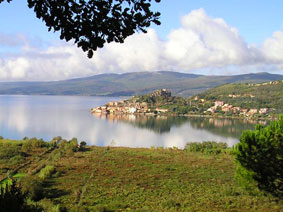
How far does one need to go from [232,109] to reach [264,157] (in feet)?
249

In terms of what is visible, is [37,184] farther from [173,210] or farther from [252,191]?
[252,191]

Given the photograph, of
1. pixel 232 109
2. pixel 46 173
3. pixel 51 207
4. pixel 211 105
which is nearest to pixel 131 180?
pixel 46 173

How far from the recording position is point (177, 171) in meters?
20.2

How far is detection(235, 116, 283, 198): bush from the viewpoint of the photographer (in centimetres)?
1189

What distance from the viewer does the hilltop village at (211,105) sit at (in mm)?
82625

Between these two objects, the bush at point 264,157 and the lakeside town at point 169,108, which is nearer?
the bush at point 264,157

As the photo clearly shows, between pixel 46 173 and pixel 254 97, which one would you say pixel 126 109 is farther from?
pixel 46 173

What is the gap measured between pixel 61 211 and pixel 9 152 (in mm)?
14310

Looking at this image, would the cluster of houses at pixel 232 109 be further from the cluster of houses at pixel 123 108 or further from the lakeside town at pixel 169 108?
the cluster of houses at pixel 123 108

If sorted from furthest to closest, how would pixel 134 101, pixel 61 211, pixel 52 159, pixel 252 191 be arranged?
pixel 134 101 < pixel 52 159 < pixel 252 191 < pixel 61 211

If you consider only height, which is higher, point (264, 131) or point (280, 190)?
point (264, 131)

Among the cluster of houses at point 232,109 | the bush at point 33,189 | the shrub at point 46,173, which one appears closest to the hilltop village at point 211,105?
the cluster of houses at point 232,109

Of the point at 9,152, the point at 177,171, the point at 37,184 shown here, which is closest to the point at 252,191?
the point at 177,171

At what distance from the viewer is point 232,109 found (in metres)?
85.2
